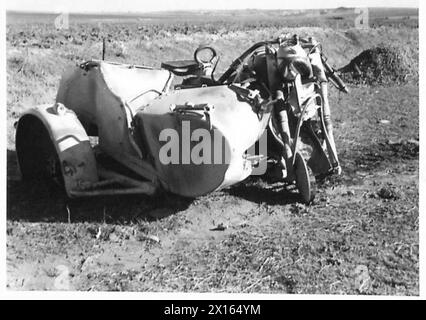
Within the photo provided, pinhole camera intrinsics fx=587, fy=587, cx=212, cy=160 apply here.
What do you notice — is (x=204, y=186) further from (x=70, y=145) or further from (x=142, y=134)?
(x=70, y=145)

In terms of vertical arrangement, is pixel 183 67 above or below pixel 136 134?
above

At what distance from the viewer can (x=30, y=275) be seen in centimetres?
458

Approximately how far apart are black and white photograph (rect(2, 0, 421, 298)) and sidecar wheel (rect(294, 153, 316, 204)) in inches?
0.6

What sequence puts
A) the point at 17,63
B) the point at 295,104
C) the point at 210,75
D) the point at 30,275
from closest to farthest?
1. the point at 30,275
2. the point at 295,104
3. the point at 210,75
4. the point at 17,63

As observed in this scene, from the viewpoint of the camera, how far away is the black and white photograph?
4699 mm

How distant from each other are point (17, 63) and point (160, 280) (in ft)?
18.7

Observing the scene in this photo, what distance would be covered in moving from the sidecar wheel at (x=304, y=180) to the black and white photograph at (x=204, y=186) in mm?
14

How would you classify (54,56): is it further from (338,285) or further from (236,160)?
(338,285)

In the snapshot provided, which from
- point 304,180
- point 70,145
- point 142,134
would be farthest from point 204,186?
point 70,145

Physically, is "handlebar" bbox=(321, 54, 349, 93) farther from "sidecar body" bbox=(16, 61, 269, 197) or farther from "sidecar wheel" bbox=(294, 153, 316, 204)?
"sidecar body" bbox=(16, 61, 269, 197)

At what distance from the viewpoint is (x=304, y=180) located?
5766 mm

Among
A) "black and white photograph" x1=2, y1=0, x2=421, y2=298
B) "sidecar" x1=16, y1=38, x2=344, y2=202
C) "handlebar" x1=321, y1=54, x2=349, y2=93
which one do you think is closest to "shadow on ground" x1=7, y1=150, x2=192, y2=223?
"black and white photograph" x1=2, y1=0, x2=421, y2=298

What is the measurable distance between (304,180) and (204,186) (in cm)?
117
